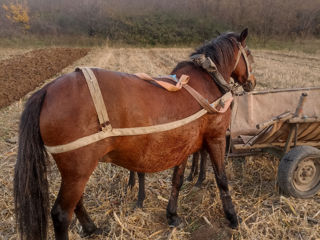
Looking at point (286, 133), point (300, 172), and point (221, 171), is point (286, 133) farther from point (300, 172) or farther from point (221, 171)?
point (221, 171)

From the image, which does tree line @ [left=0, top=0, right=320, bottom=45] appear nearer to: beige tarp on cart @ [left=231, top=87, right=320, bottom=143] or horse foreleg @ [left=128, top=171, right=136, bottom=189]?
beige tarp on cart @ [left=231, top=87, right=320, bottom=143]

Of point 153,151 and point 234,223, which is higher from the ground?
point 153,151

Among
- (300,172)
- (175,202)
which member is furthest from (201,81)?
(300,172)

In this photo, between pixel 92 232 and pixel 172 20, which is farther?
pixel 172 20

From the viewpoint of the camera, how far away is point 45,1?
5928 centimetres

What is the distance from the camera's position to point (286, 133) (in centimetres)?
353

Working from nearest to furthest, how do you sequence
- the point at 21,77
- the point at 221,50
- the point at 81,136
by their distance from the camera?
the point at 81,136, the point at 221,50, the point at 21,77

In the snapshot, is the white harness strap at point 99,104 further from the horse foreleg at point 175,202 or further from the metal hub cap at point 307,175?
the metal hub cap at point 307,175

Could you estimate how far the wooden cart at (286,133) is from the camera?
322cm

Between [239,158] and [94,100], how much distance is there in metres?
3.36

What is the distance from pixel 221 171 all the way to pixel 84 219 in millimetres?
1636

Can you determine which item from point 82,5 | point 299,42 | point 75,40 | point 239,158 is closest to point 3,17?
point 82,5

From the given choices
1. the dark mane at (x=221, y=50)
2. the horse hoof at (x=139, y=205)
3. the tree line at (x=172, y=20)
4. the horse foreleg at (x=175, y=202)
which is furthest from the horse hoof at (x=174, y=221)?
the tree line at (x=172, y=20)

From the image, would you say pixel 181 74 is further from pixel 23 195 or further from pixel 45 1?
pixel 45 1
